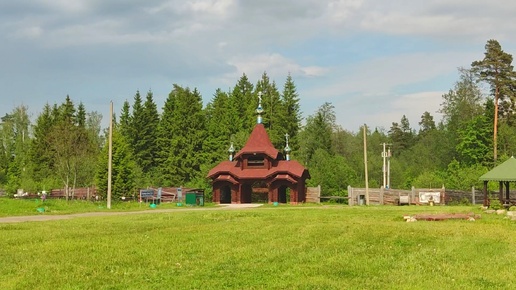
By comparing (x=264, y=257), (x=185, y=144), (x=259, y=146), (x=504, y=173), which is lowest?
(x=264, y=257)

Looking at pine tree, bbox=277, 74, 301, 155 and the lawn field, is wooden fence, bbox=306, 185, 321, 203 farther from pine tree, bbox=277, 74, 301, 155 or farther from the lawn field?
the lawn field

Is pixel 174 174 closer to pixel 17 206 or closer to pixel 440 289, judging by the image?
pixel 17 206

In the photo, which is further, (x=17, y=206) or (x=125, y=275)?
(x=17, y=206)

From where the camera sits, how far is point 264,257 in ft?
41.9

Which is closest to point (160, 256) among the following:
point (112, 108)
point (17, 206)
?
point (17, 206)

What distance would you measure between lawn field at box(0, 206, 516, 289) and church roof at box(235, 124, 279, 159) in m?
30.3

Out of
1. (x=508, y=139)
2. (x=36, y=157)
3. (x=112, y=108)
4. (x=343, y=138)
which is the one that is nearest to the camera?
(x=112, y=108)

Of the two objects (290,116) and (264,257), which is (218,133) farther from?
(264,257)

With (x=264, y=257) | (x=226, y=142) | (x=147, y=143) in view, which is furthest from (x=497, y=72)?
(x=264, y=257)

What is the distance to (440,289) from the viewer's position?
939cm

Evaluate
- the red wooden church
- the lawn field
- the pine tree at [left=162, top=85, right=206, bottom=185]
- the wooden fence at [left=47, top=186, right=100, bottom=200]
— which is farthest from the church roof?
the lawn field

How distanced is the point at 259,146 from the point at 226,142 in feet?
52.4

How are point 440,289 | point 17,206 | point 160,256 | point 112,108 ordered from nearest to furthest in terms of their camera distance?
point 440,289
point 160,256
point 17,206
point 112,108

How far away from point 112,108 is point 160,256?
2725 cm
